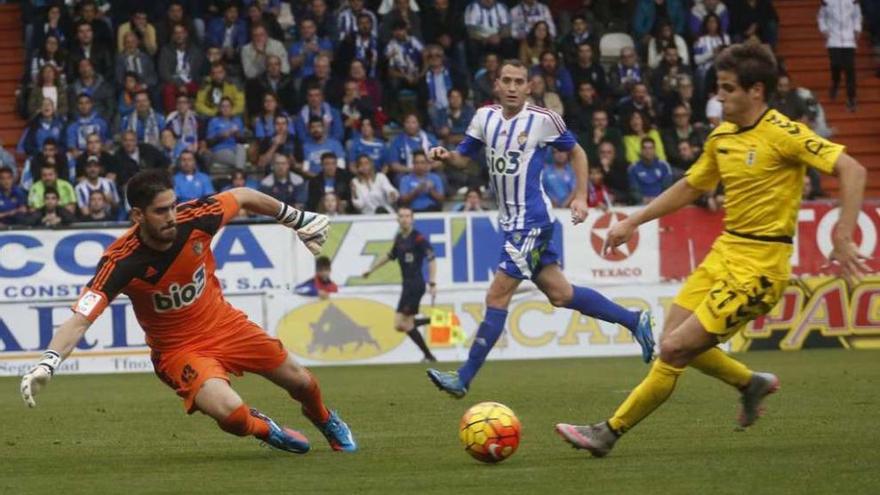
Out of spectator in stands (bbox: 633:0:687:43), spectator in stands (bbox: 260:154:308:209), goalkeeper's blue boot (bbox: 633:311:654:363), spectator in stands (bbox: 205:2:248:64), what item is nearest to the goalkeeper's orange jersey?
goalkeeper's blue boot (bbox: 633:311:654:363)

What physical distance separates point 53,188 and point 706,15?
1070 centimetres

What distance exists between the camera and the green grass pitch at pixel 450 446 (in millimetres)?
8234

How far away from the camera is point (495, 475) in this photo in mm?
8484

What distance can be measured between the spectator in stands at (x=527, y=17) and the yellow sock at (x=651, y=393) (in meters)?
17.0

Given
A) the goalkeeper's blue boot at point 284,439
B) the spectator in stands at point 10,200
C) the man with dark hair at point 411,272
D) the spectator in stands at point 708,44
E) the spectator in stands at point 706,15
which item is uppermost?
the spectator in stands at point 706,15

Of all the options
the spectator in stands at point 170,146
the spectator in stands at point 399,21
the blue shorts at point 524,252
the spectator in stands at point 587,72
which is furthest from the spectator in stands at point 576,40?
the blue shorts at point 524,252

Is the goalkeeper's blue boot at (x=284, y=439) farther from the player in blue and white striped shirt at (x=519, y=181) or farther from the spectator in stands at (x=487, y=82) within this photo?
the spectator in stands at (x=487, y=82)

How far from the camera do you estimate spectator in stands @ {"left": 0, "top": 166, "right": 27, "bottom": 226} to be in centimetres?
2136

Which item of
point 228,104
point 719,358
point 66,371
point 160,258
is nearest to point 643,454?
point 719,358

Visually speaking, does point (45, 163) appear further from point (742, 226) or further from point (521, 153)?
point (742, 226)

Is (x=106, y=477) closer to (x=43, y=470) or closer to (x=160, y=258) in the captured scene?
(x=43, y=470)

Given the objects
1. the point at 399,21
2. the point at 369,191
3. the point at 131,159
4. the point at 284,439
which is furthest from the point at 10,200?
the point at 284,439

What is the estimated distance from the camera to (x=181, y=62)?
24.3 m

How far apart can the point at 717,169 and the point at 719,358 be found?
1169 mm
